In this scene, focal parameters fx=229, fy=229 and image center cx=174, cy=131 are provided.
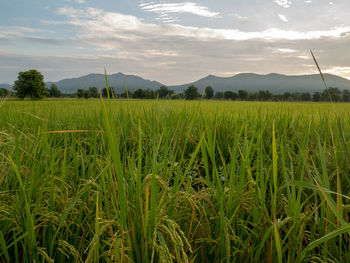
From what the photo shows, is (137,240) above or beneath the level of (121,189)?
beneath

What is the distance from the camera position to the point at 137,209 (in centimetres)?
87

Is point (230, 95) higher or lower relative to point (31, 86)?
lower

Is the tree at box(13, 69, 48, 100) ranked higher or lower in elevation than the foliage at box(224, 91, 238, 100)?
higher

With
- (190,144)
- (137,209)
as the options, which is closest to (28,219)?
(137,209)

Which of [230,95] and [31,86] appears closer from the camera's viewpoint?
[31,86]

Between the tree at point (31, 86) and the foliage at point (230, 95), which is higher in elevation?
the tree at point (31, 86)

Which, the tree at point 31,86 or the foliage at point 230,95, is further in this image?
the foliage at point 230,95

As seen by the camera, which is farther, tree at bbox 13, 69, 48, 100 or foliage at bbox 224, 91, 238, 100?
foliage at bbox 224, 91, 238, 100

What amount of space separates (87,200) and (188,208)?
565 millimetres

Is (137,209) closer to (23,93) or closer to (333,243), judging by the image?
(333,243)

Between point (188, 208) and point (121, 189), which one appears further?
point (188, 208)

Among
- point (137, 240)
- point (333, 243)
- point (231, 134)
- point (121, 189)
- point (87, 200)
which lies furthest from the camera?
point (231, 134)

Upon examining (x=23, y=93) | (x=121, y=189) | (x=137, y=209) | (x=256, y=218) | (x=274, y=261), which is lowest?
(x=274, y=261)

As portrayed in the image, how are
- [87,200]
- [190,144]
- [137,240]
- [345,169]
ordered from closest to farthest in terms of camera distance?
[137,240], [87,200], [345,169], [190,144]
